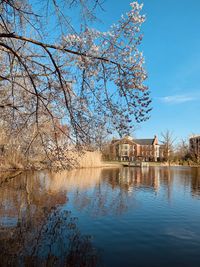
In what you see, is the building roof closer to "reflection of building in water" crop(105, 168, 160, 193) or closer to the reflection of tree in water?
"reflection of building in water" crop(105, 168, 160, 193)

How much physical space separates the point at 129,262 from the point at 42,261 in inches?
70.2

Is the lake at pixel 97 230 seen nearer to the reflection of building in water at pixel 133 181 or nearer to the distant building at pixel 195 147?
the reflection of building in water at pixel 133 181

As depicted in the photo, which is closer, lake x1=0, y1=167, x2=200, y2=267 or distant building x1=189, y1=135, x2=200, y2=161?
lake x1=0, y1=167, x2=200, y2=267

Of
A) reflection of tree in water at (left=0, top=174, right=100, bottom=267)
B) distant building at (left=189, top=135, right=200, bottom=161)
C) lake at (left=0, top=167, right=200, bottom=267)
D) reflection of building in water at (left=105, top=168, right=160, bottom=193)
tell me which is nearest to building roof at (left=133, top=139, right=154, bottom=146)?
distant building at (left=189, top=135, right=200, bottom=161)

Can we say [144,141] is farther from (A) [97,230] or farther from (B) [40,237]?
(B) [40,237]

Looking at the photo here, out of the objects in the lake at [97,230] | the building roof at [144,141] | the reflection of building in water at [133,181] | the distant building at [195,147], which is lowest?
the lake at [97,230]

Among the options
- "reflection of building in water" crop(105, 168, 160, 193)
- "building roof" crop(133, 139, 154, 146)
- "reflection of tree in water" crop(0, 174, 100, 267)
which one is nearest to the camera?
"reflection of tree in water" crop(0, 174, 100, 267)

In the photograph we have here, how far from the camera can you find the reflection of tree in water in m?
5.83

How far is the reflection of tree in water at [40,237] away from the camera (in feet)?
19.1

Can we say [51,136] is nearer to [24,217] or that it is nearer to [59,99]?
[59,99]

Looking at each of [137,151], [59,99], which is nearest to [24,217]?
[59,99]

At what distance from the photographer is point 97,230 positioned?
8.13 meters

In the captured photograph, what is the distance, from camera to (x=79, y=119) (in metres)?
6.10

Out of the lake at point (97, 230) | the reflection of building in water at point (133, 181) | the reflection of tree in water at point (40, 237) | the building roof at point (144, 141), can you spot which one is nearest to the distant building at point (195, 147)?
the building roof at point (144, 141)
